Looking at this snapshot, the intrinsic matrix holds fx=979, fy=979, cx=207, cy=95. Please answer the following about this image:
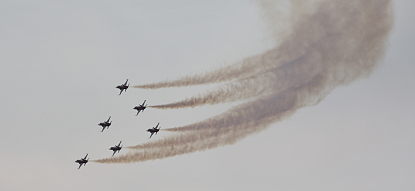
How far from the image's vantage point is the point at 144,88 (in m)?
88.0

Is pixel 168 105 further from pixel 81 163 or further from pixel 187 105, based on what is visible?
pixel 81 163

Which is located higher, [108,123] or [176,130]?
[108,123]

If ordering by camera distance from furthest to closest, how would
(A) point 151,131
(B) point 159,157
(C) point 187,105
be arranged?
(A) point 151,131 < (B) point 159,157 < (C) point 187,105

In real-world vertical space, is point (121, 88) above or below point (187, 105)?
above

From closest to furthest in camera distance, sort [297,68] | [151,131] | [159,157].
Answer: [297,68], [159,157], [151,131]

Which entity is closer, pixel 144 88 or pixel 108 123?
pixel 144 88

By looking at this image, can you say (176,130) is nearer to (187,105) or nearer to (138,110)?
(187,105)

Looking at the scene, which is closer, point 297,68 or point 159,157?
point 297,68

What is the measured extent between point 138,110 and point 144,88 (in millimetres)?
16053

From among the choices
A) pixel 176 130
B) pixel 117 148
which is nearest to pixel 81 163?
pixel 117 148

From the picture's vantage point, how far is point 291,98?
81.7m

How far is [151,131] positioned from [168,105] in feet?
52.3

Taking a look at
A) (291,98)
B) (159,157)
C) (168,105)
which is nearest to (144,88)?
(168,105)

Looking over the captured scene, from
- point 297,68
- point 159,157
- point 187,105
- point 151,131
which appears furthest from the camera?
point 151,131
